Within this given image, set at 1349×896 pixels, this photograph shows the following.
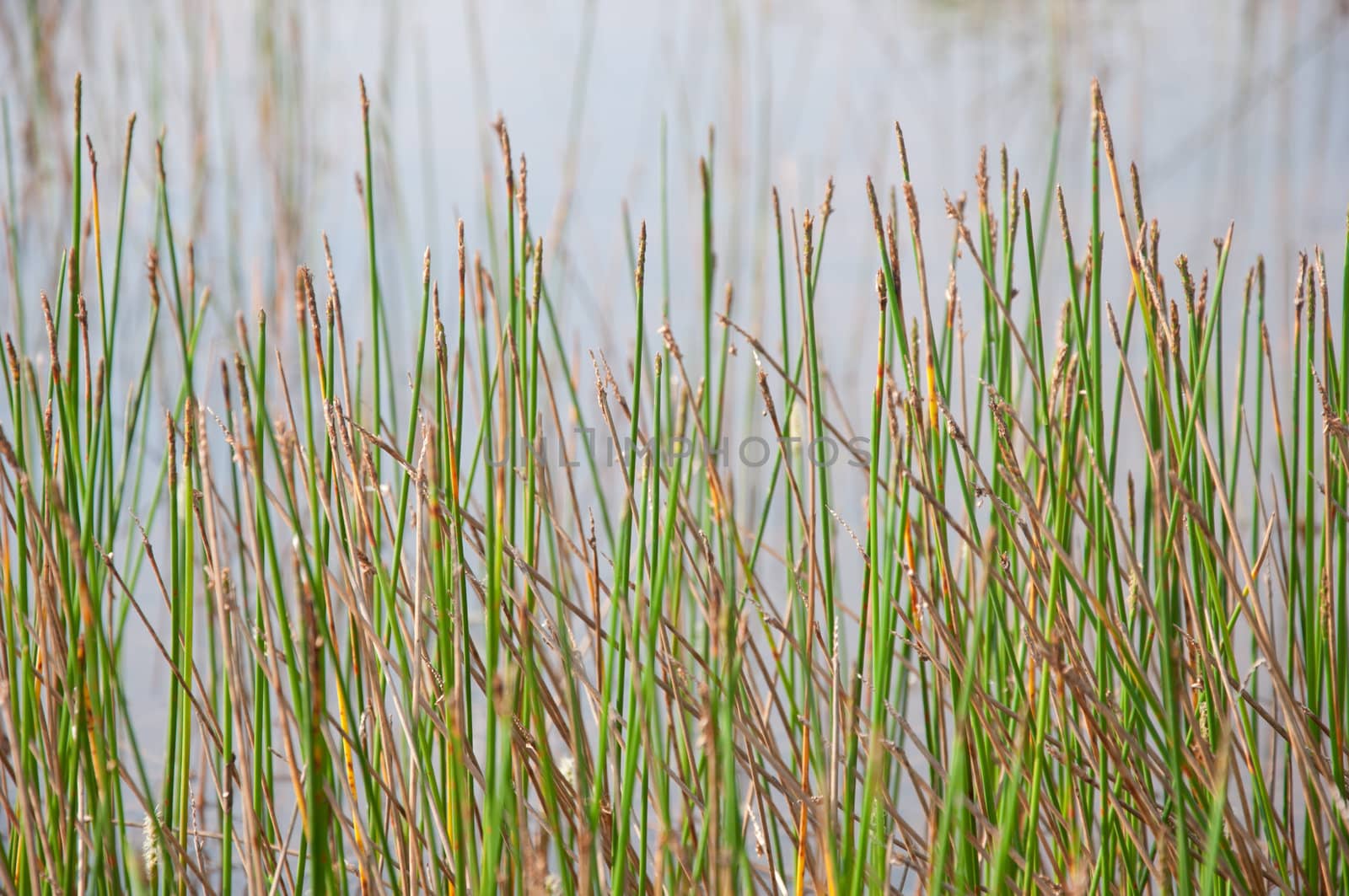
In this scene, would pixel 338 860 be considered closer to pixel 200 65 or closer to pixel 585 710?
pixel 585 710

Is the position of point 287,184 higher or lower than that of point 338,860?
higher

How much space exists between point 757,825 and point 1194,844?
26 centimetres

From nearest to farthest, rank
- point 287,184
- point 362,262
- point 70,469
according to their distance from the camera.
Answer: point 70,469 → point 287,184 → point 362,262

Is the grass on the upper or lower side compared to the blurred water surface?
lower

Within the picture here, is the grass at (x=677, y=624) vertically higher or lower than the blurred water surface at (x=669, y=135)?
lower

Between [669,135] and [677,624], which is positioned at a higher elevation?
[669,135]

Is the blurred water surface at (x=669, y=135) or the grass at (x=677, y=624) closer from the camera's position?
the grass at (x=677, y=624)

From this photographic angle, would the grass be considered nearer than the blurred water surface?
Yes

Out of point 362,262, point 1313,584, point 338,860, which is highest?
point 362,262

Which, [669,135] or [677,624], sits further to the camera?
[669,135]

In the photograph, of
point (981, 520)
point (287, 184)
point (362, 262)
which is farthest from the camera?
point (362, 262)

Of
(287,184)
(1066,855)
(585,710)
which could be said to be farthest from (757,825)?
(287,184)

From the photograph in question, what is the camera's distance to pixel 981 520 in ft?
5.74

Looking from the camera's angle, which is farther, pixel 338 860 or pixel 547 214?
pixel 547 214
